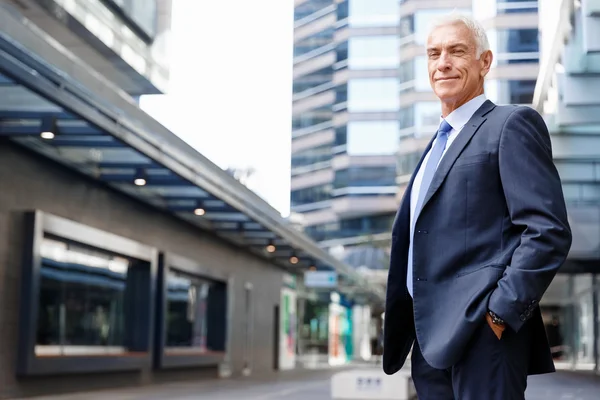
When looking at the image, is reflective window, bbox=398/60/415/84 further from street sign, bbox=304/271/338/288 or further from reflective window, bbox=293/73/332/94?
street sign, bbox=304/271/338/288

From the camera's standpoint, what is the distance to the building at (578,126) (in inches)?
547

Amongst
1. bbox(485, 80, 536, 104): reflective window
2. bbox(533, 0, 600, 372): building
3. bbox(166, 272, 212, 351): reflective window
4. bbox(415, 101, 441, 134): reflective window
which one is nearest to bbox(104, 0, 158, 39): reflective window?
bbox(166, 272, 212, 351): reflective window

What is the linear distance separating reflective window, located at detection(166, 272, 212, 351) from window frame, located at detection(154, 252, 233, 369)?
0.62 feet

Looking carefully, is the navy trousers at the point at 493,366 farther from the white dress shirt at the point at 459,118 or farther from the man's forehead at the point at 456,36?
the man's forehead at the point at 456,36

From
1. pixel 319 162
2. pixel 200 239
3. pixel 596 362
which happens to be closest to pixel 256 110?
pixel 200 239

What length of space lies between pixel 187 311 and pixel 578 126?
29.6 feet

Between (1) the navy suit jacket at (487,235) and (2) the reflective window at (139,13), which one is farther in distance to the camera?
(2) the reflective window at (139,13)

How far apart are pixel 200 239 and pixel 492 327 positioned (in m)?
20.2

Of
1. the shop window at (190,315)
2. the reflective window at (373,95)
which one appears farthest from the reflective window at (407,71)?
the shop window at (190,315)

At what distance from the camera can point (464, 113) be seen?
256 centimetres

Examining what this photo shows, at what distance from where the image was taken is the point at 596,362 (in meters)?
30.9

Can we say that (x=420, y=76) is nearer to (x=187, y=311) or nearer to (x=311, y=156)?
(x=311, y=156)

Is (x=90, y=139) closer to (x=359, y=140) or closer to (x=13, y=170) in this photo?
(x=13, y=170)

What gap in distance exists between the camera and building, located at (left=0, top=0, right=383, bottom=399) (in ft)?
38.4
